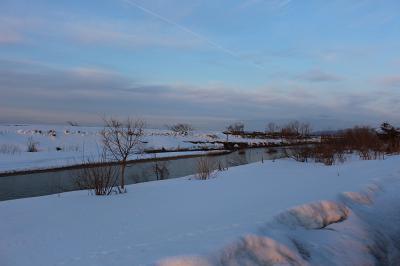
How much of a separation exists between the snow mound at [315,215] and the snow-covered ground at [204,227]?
1.1 inches

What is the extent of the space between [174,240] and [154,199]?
4914mm

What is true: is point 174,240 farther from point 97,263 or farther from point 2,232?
point 2,232

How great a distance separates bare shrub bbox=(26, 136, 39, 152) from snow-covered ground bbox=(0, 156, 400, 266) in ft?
80.4

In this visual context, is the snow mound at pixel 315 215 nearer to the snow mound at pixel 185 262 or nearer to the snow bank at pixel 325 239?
the snow bank at pixel 325 239

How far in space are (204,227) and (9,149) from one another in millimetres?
30552

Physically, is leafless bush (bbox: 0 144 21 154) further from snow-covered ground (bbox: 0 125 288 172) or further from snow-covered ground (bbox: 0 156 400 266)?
snow-covered ground (bbox: 0 156 400 266)

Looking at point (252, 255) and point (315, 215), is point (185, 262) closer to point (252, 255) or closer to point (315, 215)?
point (252, 255)

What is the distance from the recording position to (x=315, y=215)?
30.3 feet

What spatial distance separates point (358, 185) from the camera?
13.5m

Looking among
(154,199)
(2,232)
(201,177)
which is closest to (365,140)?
(201,177)

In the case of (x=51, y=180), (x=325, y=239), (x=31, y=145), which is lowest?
(x=51, y=180)

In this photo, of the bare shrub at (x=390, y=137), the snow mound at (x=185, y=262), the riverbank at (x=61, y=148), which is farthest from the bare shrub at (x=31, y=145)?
the snow mound at (x=185, y=262)

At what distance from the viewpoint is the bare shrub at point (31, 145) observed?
35.8 meters

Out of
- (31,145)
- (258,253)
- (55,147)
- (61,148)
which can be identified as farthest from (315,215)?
(55,147)
